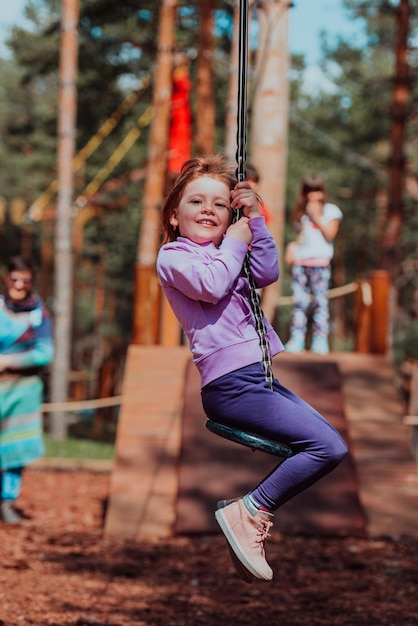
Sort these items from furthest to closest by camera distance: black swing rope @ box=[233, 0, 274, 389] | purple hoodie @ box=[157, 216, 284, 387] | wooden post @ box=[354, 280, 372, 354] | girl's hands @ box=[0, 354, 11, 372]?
wooden post @ box=[354, 280, 372, 354] → girl's hands @ box=[0, 354, 11, 372] → purple hoodie @ box=[157, 216, 284, 387] → black swing rope @ box=[233, 0, 274, 389]

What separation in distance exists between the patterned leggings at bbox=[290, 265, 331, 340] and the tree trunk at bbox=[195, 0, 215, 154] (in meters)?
12.3

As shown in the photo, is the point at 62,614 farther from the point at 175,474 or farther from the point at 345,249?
the point at 345,249

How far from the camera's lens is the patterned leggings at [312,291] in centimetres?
858

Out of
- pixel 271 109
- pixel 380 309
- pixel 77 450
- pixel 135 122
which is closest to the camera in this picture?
Result: pixel 380 309

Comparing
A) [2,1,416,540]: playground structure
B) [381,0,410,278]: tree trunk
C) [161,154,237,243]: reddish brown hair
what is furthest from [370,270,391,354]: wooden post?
[381,0,410,278]: tree trunk

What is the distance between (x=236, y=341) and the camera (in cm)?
374

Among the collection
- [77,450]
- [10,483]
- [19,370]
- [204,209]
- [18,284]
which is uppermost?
[204,209]

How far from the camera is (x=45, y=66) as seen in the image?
27.1 m

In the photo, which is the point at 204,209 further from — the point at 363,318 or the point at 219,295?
the point at 363,318

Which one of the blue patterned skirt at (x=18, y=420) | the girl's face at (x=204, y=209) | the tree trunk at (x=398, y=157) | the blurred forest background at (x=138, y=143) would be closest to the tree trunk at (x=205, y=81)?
the blurred forest background at (x=138, y=143)

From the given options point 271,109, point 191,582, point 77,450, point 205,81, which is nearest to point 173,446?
point 191,582

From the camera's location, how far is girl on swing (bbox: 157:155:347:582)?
366 cm

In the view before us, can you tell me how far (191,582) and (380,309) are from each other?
3.97m

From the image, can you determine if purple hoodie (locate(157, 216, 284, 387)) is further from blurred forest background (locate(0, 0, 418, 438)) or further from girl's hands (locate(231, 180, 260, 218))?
blurred forest background (locate(0, 0, 418, 438))
